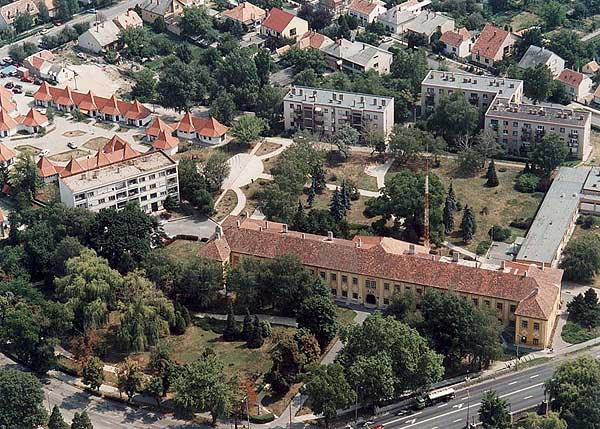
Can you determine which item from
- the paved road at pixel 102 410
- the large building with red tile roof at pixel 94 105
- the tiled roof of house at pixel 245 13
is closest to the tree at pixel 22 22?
the large building with red tile roof at pixel 94 105

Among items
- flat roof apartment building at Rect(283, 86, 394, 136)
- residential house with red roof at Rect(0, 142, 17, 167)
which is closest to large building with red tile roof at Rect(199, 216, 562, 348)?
flat roof apartment building at Rect(283, 86, 394, 136)

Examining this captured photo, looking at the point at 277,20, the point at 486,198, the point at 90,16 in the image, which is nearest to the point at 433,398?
the point at 486,198

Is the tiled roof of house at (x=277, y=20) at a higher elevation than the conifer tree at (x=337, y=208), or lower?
higher

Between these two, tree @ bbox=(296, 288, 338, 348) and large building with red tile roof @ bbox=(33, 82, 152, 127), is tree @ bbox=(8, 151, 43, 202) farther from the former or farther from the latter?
tree @ bbox=(296, 288, 338, 348)

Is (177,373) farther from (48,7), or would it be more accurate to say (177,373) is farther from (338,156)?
(48,7)

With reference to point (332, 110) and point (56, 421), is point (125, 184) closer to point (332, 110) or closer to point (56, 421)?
point (332, 110)

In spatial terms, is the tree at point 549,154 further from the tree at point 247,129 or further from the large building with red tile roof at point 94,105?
the large building with red tile roof at point 94,105
